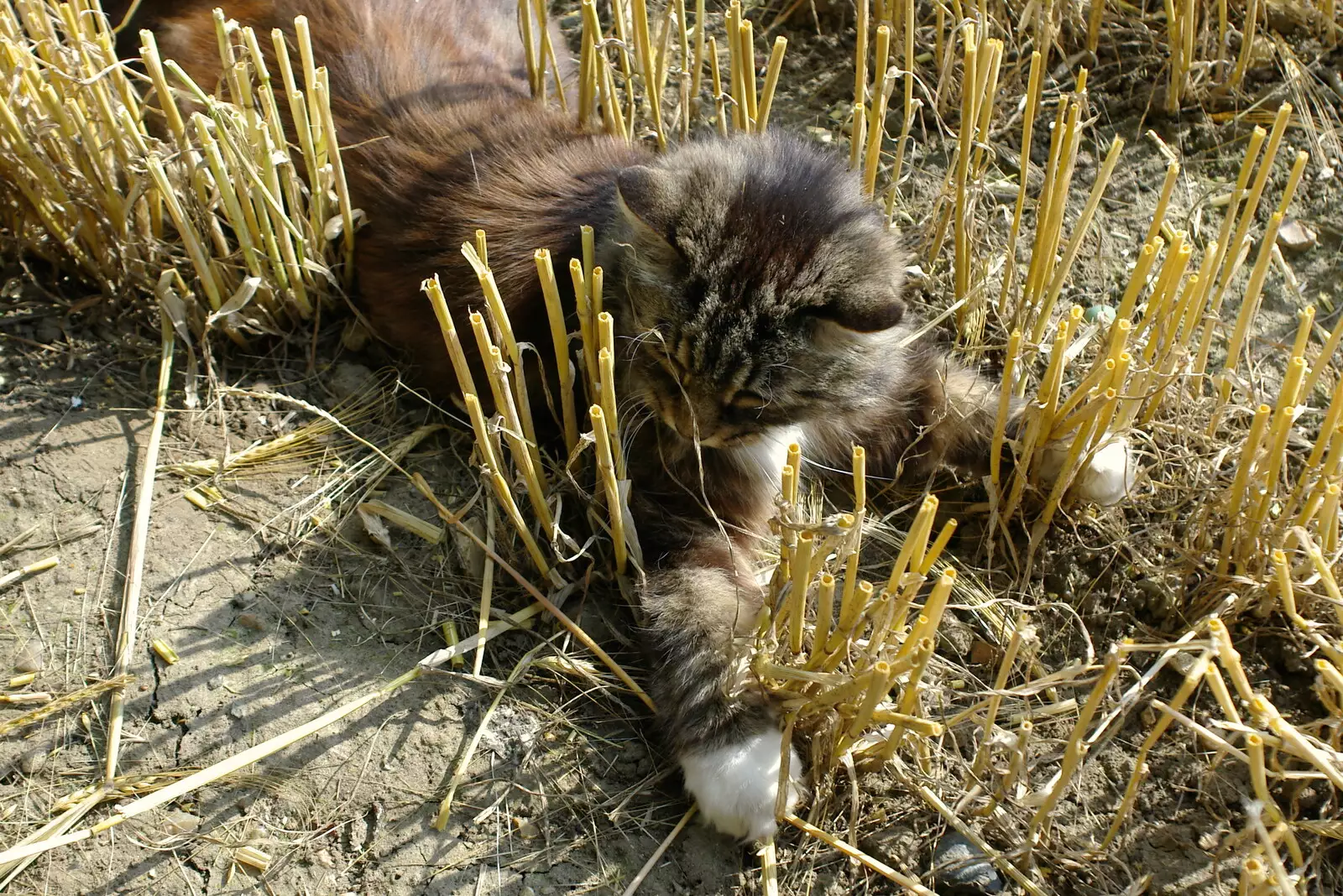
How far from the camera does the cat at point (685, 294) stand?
107 inches

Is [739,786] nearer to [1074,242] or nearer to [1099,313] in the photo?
[1074,242]

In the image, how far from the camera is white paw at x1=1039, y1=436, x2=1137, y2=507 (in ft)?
10.3

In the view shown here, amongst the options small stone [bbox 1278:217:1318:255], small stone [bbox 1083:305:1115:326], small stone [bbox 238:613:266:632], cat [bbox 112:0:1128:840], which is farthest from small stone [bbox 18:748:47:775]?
small stone [bbox 1278:217:1318:255]

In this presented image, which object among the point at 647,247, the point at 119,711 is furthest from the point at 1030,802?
the point at 119,711

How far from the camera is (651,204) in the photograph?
269cm

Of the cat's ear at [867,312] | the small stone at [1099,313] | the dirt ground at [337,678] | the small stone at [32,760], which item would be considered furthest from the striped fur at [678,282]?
the small stone at [32,760]

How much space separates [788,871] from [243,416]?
205cm

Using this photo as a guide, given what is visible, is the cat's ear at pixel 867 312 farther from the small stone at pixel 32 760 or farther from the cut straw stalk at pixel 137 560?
the small stone at pixel 32 760

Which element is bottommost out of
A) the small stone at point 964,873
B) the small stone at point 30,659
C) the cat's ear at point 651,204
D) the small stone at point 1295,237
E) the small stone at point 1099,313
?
→ the small stone at point 964,873

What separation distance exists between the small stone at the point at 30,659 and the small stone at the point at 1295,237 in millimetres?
4230

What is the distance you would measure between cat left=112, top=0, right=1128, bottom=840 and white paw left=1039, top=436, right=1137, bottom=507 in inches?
9.3

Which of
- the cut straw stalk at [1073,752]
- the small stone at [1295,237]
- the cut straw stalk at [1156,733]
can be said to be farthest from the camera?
the small stone at [1295,237]

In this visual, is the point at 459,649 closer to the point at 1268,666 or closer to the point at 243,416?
the point at 243,416

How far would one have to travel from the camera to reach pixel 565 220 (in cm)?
306
